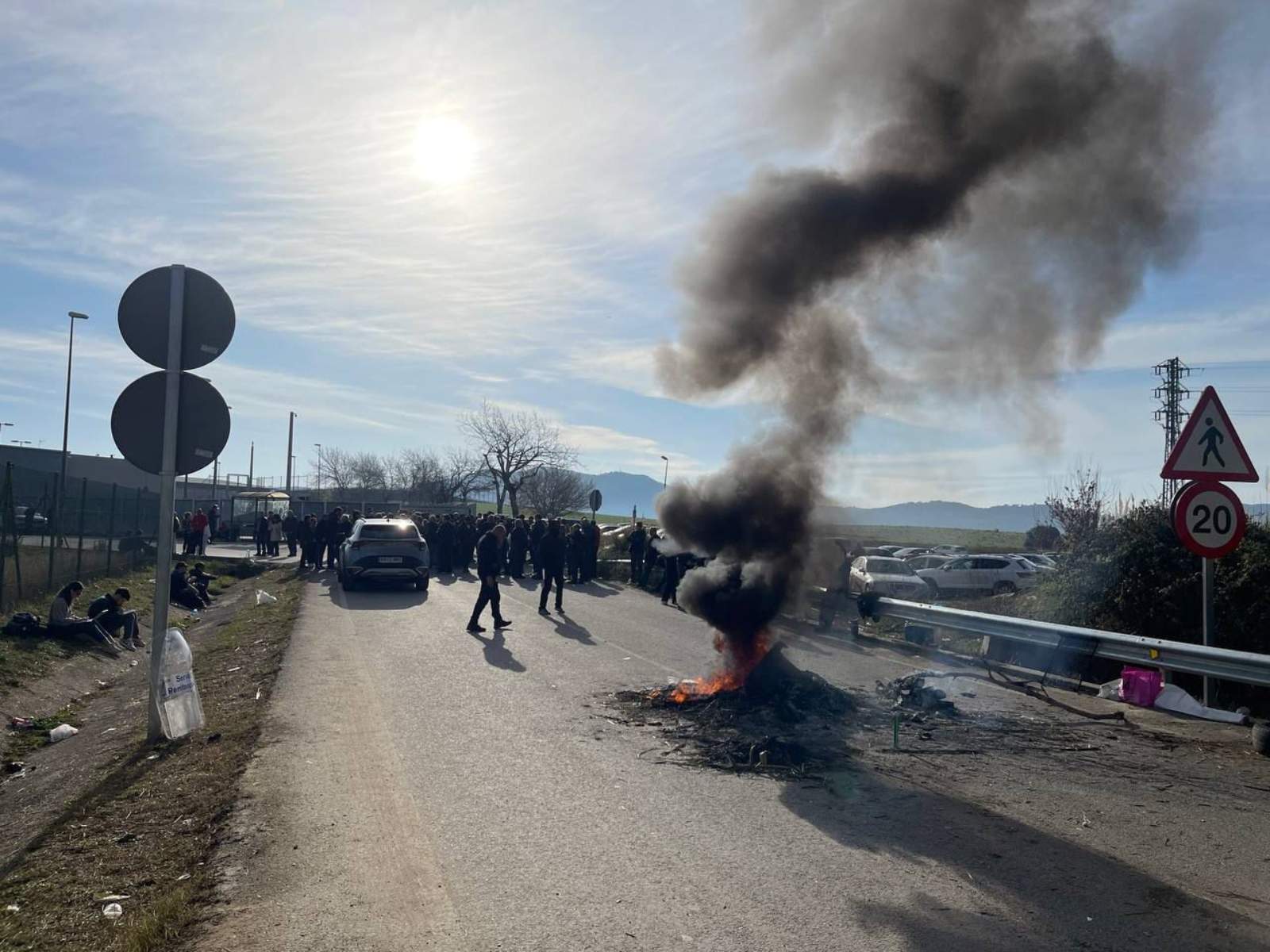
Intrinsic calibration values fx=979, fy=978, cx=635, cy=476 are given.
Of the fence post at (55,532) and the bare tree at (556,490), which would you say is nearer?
the fence post at (55,532)

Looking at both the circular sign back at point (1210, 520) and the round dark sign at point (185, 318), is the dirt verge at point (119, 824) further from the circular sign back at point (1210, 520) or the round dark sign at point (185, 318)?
the circular sign back at point (1210, 520)

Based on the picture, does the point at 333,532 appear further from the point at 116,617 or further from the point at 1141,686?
the point at 1141,686

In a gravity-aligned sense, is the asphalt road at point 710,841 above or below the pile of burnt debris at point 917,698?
below

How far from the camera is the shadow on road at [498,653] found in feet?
36.1

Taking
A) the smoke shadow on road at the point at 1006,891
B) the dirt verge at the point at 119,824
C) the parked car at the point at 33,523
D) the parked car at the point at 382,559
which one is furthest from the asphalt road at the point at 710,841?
the parked car at the point at 382,559

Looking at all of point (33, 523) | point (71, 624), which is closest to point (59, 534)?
point (71, 624)

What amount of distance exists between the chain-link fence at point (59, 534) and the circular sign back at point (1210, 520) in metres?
12.8

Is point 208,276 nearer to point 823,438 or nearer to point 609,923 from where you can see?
point 609,923

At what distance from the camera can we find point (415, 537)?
21453mm

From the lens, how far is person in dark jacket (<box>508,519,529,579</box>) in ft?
83.9

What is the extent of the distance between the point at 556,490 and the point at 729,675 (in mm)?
60131

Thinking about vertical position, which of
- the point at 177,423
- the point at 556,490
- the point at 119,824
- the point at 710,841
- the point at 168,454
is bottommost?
the point at 119,824

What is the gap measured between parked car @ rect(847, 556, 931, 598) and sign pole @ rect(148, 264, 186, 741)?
642 inches

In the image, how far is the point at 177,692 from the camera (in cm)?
734
